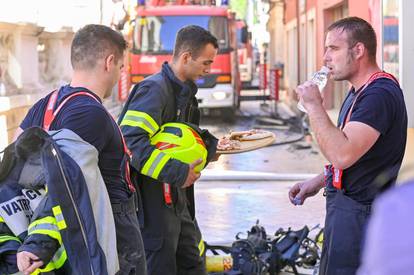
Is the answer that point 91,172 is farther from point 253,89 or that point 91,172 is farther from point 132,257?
point 253,89

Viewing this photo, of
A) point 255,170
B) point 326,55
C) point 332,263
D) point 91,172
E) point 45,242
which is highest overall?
point 326,55

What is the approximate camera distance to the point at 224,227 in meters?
8.30

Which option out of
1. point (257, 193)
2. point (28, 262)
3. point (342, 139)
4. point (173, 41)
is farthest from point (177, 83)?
point (173, 41)

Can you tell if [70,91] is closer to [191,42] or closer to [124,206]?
[124,206]

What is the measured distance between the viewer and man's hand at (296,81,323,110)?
3.62m

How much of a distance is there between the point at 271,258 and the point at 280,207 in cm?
336

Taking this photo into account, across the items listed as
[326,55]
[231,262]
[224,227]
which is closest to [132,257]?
[326,55]

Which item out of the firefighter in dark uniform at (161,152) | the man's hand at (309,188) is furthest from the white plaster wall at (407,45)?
the man's hand at (309,188)

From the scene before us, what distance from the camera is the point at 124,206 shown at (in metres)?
3.70

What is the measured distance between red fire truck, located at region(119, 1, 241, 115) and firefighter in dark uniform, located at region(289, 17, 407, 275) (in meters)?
16.4

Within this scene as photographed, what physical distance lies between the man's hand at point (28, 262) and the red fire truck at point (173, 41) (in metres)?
16.9

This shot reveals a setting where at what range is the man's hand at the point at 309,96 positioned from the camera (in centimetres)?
362

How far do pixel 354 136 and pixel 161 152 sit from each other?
1233mm

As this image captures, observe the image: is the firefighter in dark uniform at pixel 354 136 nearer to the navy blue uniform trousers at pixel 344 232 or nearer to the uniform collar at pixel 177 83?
the navy blue uniform trousers at pixel 344 232
